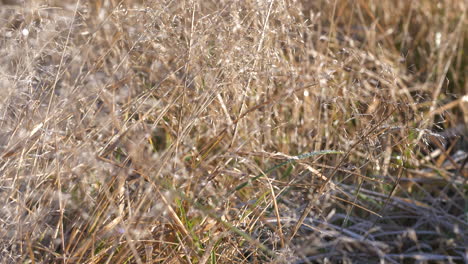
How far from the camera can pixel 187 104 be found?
138cm

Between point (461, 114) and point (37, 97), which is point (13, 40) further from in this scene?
point (461, 114)

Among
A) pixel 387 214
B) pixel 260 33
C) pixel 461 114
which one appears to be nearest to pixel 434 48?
pixel 461 114

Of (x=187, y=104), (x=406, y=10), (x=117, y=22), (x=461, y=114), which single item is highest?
(x=117, y=22)

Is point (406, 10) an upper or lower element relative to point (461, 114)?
upper

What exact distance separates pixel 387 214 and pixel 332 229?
24cm

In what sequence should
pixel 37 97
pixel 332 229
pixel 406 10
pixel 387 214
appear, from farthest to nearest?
1. pixel 406 10
2. pixel 387 214
3. pixel 332 229
4. pixel 37 97

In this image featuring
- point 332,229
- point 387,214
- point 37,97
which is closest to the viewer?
point 37,97

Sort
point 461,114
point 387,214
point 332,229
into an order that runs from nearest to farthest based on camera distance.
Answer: point 332,229 < point 387,214 < point 461,114

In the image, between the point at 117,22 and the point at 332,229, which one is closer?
the point at 117,22

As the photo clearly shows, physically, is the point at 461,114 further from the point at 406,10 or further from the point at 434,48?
the point at 406,10

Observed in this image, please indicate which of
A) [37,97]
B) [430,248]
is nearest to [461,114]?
[430,248]

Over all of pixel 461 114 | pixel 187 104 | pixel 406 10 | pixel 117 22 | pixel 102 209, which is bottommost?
pixel 461 114

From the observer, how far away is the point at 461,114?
2.32 meters

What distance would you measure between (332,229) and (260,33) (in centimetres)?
56
